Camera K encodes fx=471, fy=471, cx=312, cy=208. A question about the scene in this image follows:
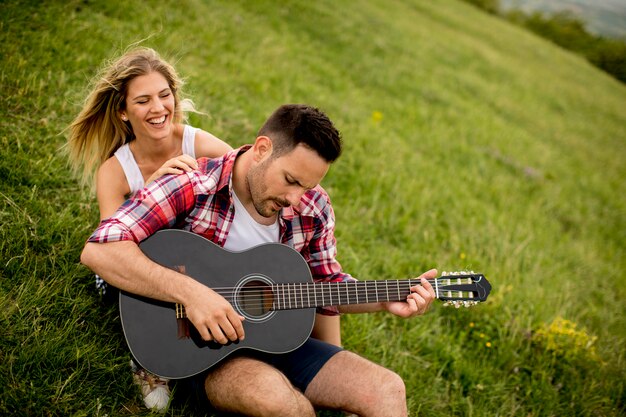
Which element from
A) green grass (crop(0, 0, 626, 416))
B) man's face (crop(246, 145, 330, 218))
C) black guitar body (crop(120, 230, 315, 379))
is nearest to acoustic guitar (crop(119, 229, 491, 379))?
black guitar body (crop(120, 230, 315, 379))

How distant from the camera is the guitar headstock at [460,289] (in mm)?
2625

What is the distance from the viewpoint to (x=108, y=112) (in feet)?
10.5

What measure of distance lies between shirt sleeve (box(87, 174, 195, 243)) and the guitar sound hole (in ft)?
1.73

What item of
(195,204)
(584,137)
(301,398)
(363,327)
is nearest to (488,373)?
(363,327)

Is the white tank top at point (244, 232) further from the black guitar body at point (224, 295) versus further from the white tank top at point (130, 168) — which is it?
the white tank top at point (130, 168)

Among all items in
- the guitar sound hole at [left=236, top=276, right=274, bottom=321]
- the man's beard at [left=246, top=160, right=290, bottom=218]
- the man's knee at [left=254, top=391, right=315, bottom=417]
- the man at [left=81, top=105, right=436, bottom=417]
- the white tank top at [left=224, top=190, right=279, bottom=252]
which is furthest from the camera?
the white tank top at [left=224, top=190, right=279, bottom=252]

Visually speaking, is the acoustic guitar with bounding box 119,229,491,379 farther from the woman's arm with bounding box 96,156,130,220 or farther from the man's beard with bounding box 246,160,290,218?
the woman's arm with bounding box 96,156,130,220

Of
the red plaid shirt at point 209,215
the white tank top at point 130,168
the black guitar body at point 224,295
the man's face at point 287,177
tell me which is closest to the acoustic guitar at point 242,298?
the black guitar body at point 224,295

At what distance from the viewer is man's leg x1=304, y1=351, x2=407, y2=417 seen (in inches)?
93.4

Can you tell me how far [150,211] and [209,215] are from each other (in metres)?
0.34

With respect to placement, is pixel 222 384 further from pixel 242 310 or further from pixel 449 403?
pixel 449 403

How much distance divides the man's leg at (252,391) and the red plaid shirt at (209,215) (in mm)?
655

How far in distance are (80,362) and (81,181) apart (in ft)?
5.25

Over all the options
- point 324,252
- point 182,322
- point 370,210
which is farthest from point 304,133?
point 370,210
